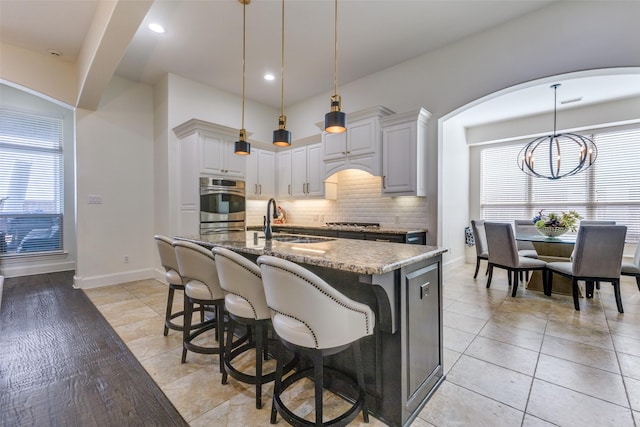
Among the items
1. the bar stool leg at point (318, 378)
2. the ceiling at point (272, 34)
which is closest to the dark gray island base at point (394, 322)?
the bar stool leg at point (318, 378)

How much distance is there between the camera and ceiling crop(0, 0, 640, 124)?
9.99ft

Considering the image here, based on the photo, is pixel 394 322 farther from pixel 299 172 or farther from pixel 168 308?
pixel 299 172

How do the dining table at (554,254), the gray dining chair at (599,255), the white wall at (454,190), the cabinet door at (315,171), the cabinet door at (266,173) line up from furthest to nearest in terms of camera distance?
the cabinet door at (266,173) < the white wall at (454,190) < the cabinet door at (315,171) < the dining table at (554,254) < the gray dining chair at (599,255)

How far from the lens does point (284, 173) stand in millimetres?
5621

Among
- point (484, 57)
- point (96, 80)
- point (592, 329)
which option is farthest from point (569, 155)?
point (96, 80)

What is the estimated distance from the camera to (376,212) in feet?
15.3

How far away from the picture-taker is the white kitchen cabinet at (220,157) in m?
4.36

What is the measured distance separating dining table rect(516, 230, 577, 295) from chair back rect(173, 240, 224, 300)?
4318mm

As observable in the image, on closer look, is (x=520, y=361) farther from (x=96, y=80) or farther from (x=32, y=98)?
(x=32, y=98)

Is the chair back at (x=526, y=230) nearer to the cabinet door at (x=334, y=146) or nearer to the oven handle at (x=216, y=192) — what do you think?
the cabinet door at (x=334, y=146)

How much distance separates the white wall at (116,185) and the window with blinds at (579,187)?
6.82 m

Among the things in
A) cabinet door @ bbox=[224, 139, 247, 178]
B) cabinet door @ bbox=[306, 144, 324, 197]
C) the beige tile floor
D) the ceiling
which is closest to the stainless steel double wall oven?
cabinet door @ bbox=[224, 139, 247, 178]

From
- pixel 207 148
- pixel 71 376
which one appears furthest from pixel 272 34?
pixel 71 376

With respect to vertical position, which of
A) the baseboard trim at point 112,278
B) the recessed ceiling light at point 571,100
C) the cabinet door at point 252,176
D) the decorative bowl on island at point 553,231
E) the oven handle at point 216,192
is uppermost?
the recessed ceiling light at point 571,100
